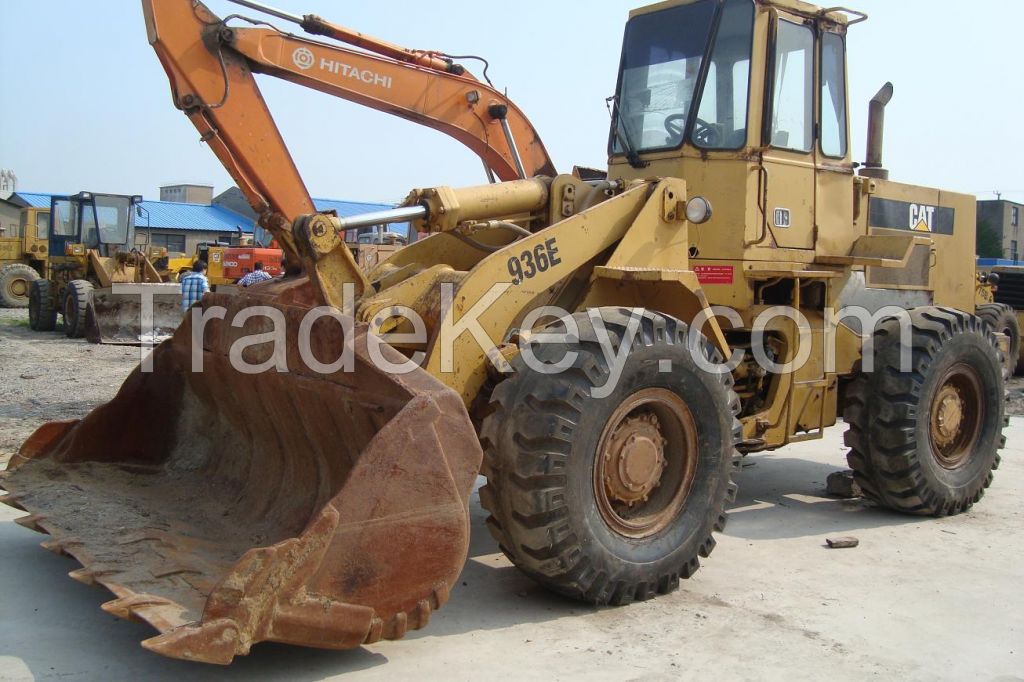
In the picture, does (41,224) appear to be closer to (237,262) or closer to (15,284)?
(15,284)

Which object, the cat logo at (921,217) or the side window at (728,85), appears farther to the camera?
the cat logo at (921,217)

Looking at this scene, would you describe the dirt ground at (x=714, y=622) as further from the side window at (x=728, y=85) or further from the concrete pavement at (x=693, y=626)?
the side window at (x=728, y=85)

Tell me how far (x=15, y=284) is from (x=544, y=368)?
947 inches

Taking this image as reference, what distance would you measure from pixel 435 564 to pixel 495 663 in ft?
1.79

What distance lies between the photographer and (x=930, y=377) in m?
6.66

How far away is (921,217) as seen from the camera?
7754 mm

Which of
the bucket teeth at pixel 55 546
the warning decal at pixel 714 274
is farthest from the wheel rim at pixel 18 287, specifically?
the warning decal at pixel 714 274

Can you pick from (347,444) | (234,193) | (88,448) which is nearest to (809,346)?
(347,444)

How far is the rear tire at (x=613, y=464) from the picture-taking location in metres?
4.46

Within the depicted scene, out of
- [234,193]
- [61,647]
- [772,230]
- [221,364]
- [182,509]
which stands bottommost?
[61,647]

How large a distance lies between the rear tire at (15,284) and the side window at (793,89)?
2265 cm

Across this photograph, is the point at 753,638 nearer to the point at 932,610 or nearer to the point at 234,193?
the point at 932,610

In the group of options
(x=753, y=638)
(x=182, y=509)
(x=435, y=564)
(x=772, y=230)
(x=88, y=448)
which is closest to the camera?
(x=435, y=564)

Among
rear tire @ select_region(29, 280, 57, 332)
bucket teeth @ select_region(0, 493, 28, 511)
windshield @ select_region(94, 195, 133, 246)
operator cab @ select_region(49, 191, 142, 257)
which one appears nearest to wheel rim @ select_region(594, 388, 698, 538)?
bucket teeth @ select_region(0, 493, 28, 511)
